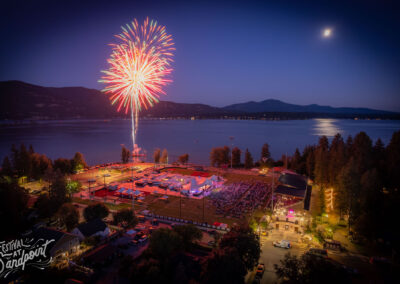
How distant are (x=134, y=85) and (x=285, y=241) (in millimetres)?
14517

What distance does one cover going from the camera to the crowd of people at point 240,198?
17484mm

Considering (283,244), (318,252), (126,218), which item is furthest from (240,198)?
(126,218)

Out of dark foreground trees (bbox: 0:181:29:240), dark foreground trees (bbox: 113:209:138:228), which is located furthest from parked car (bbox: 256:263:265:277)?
dark foreground trees (bbox: 0:181:29:240)

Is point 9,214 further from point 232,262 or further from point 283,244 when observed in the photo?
point 283,244

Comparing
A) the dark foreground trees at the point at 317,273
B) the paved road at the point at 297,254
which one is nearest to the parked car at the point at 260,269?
the paved road at the point at 297,254

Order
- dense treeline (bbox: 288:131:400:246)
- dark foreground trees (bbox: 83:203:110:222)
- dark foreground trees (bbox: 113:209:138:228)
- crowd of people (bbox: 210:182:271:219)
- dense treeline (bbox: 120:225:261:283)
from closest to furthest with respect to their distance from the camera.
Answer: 1. dense treeline (bbox: 120:225:261:283)
2. dense treeline (bbox: 288:131:400:246)
3. dark foreground trees (bbox: 113:209:138:228)
4. dark foreground trees (bbox: 83:203:110:222)
5. crowd of people (bbox: 210:182:271:219)

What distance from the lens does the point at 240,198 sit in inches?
802

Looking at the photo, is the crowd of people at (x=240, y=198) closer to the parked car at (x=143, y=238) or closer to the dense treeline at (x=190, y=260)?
the parked car at (x=143, y=238)

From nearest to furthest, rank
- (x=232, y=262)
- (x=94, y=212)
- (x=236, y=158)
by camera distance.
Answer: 1. (x=232, y=262)
2. (x=94, y=212)
3. (x=236, y=158)

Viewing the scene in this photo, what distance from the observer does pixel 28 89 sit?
518 ft

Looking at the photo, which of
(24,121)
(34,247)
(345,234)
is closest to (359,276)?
(345,234)

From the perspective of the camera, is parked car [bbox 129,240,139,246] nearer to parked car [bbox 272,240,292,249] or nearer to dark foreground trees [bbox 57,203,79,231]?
dark foreground trees [bbox 57,203,79,231]

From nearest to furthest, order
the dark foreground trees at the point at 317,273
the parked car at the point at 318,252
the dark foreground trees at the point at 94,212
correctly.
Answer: the dark foreground trees at the point at 317,273 → the parked car at the point at 318,252 → the dark foreground trees at the point at 94,212

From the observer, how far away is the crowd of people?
17484 millimetres
